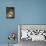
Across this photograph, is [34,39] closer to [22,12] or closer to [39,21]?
[39,21]

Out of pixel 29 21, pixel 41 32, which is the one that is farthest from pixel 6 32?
pixel 41 32

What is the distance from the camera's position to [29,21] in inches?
168

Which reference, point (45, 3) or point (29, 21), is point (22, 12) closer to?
point (29, 21)

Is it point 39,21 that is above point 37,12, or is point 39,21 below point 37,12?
below

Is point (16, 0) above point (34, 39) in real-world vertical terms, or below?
above

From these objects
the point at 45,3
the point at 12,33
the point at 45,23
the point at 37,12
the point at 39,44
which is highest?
the point at 45,3

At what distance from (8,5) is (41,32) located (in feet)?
4.37

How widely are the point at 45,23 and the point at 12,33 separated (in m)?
1.09

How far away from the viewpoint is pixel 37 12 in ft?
14.0

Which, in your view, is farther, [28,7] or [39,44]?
[28,7]

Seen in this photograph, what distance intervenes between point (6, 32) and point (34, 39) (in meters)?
0.92

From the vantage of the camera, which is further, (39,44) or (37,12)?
(37,12)

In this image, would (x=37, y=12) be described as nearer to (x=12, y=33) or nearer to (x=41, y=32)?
(x=41, y=32)

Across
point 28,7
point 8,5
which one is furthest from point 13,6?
point 28,7
